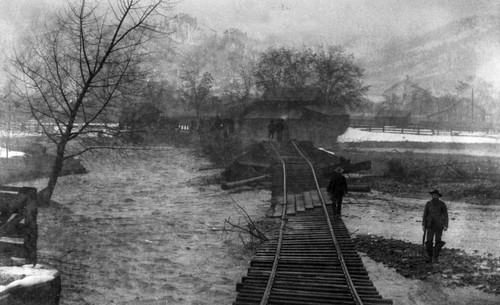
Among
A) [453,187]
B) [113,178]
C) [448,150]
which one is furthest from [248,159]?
[448,150]

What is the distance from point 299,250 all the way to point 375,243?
3.20 m

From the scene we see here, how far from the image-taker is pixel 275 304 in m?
7.92

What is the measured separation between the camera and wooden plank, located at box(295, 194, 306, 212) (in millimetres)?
16188

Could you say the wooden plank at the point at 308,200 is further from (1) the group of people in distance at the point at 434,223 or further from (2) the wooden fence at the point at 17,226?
(2) the wooden fence at the point at 17,226

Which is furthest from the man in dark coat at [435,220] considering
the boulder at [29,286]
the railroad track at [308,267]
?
the boulder at [29,286]

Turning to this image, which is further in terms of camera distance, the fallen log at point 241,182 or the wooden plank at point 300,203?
the fallen log at point 241,182

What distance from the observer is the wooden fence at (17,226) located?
366 inches

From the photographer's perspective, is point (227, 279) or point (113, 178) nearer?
point (227, 279)

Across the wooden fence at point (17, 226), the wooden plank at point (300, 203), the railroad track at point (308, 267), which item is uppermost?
the wooden fence at point (17, 226)

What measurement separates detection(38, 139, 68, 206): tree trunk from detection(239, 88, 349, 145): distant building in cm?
3895

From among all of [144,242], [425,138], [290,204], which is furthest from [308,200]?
[425,138]

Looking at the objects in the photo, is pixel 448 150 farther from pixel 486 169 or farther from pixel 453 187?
pixel 453 187

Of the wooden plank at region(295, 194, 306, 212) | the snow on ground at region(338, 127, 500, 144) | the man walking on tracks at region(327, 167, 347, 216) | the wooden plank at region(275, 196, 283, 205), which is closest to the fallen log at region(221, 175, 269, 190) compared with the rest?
the wooden plank at region(275, 196, 283, 205)

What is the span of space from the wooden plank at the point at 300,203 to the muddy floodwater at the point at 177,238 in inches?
55.9
